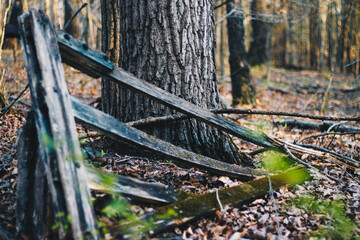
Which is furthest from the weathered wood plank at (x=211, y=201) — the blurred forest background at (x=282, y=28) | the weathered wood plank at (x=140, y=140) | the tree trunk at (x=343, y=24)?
the tree trunk at (x=343, y=24)

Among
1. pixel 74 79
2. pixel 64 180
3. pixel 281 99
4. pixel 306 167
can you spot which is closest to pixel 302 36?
pixel 281 99

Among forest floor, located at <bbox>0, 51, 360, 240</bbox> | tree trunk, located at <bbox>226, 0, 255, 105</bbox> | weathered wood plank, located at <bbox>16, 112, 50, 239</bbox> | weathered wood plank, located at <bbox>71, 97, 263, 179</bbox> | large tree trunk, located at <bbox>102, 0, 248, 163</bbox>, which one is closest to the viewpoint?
weathered wood plank, located at <bbox>16, 112, 50, 239</bbox>

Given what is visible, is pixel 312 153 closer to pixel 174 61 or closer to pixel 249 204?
pixel 249 204

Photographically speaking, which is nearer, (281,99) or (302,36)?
(281,99)

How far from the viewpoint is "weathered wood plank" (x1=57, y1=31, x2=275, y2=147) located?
227cm

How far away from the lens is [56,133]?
171 centimetres

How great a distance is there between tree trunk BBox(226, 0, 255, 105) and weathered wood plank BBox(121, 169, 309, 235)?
572cm

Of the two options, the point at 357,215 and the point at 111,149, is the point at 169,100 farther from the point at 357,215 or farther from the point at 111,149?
the point at 357,215

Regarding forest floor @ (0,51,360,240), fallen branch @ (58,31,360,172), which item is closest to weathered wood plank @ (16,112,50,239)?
forest floor @ (0,51,360,240)

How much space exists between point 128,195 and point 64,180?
60 centimetres

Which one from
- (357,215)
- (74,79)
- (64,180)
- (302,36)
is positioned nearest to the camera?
(64,180)

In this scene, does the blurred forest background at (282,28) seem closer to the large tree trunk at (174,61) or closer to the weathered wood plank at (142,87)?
the large tree trunk at (174,61)

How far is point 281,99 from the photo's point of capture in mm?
11266

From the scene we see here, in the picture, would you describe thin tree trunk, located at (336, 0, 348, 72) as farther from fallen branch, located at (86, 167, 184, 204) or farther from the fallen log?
fallen branch, located at (86, 167, 184, 204)
